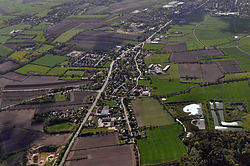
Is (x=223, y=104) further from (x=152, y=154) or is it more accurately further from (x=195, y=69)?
(x=152, y=154)

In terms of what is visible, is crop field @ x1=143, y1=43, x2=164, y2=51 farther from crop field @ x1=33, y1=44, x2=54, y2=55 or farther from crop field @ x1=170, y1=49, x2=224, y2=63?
crop field @ x1=33, y1=44, x2=54, y2=55

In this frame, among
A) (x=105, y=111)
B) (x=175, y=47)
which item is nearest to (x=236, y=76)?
(x=175, y=47)

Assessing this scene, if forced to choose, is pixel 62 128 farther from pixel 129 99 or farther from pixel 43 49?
pixel 43 49

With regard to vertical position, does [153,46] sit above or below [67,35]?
below

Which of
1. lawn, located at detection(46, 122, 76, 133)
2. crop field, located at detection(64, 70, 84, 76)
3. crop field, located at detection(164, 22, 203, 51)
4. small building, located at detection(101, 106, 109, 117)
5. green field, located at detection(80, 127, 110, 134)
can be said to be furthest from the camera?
crop field, located at detection(164, 22, 203, 51)

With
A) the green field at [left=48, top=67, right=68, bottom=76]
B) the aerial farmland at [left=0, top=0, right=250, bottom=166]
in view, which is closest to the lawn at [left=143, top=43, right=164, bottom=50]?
the aerial farmland at [left=0, top=0, right=250, bottom=166]

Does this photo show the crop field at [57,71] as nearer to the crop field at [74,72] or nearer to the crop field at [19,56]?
the crop field at [74,72]
